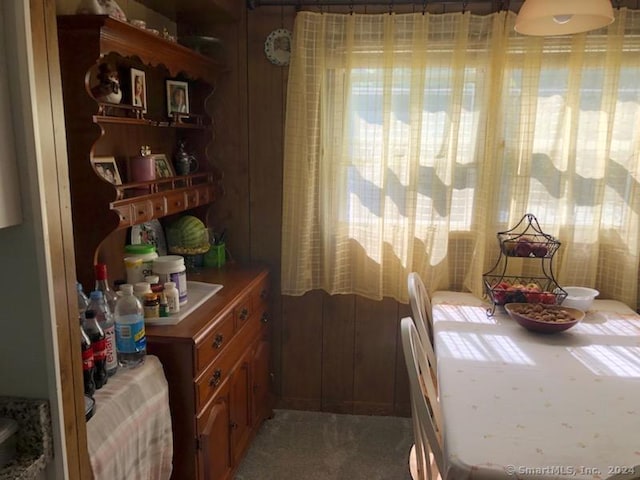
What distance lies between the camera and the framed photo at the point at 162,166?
2.25 m

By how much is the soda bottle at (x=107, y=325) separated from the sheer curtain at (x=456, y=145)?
112cm

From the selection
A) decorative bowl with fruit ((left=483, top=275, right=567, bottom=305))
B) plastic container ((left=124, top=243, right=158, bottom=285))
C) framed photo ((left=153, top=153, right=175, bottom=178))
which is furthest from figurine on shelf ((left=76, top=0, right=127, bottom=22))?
decorative bowl with fruit ((left=483, top=275, right=567, bottom=305))

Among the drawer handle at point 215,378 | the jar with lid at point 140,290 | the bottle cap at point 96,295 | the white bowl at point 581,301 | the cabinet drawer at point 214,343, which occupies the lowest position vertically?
the drawer handle at point 215,378

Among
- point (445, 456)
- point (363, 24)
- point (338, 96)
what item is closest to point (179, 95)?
point (338, 96)

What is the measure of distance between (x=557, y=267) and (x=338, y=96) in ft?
4.22

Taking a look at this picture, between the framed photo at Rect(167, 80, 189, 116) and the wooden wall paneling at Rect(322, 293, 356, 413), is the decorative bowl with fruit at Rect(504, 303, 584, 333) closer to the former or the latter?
the wooden wall paneling at Rect(322, 293, 356, 413)

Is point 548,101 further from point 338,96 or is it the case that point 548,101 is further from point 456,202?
point 338,96

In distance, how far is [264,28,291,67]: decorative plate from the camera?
2.47m

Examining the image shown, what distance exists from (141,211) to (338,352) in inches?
52.2

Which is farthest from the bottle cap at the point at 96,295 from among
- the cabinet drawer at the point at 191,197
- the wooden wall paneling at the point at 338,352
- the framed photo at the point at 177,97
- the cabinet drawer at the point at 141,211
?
the wooden wall paneling at the point at 338,352

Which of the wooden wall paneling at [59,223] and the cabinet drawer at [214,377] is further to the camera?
the cabinet drawer at [214,377]

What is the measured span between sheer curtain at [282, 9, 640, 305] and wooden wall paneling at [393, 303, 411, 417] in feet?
0.50

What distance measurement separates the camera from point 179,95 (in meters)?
2.31

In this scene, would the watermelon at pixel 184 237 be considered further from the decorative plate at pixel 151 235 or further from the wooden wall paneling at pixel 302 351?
the wooden wall paneling at pixel 302 351
